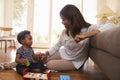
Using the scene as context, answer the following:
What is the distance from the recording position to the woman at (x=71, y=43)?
6.02 ft

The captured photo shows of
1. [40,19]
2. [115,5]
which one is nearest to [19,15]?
[40,19]

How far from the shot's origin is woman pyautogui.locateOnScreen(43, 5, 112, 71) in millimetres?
1834

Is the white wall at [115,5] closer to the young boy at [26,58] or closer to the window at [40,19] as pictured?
the window at [40,19]

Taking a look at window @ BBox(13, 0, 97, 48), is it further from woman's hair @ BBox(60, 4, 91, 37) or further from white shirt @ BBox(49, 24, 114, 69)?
woman's hair @ BBox(60, 4, 91, 37)

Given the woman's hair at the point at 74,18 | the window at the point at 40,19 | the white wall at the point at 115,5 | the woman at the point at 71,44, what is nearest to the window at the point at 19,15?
the window at the point at 40,19

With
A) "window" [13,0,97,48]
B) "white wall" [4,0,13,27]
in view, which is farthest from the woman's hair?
"white wall" [4,0,13,27]

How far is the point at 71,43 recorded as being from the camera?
190 cm

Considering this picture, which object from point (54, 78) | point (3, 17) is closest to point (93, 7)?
point (3, 17)

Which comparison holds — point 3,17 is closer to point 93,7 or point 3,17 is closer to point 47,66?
point 93,7

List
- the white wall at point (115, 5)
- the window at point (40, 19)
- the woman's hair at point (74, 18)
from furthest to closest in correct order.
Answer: the window at point (40, 19), the white wall at point (115, 5), the woman's hair at point (74, 18)

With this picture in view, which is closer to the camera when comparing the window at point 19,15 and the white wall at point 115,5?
the white wall at point 115,5

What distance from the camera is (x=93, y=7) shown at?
5.44 metres

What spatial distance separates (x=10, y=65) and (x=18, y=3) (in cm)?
408

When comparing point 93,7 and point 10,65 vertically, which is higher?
point 93,7
